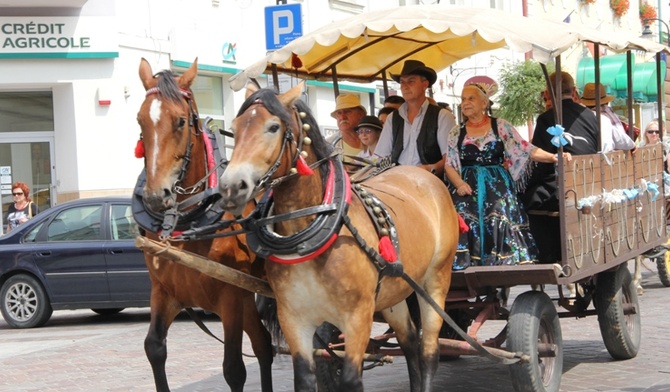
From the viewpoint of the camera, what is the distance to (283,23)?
48.8 feet

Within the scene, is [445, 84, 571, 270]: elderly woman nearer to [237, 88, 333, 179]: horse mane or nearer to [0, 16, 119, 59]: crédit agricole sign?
[237, 88, 333, 179]: horse mane

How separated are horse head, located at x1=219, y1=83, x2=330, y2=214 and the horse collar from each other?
0.16 meters

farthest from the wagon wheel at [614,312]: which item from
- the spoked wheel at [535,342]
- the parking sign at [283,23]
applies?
the parking sign at [283,23]

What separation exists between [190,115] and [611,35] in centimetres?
334

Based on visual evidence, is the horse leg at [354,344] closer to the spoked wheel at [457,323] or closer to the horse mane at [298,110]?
the horse mane at [298,110]

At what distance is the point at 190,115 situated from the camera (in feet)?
22.0

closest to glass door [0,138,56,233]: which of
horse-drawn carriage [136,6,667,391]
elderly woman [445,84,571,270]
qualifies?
horse-drawn carriage [136,6,667,391]

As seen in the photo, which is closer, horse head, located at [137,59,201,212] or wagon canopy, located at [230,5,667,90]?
horse head, located at [137,59,201,212]

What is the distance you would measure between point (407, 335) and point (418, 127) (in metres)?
1.65

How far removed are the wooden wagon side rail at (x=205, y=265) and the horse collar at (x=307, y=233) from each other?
35 centimetres

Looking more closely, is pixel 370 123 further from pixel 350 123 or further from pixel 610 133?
pixel 610 133

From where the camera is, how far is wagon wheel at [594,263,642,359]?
29.3 ft

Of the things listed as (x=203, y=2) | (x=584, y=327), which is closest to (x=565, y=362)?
(x=584, y=327)

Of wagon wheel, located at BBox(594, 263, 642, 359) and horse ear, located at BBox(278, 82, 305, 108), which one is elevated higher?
horse ear, located at BBox(278, 82, 305, 108)
